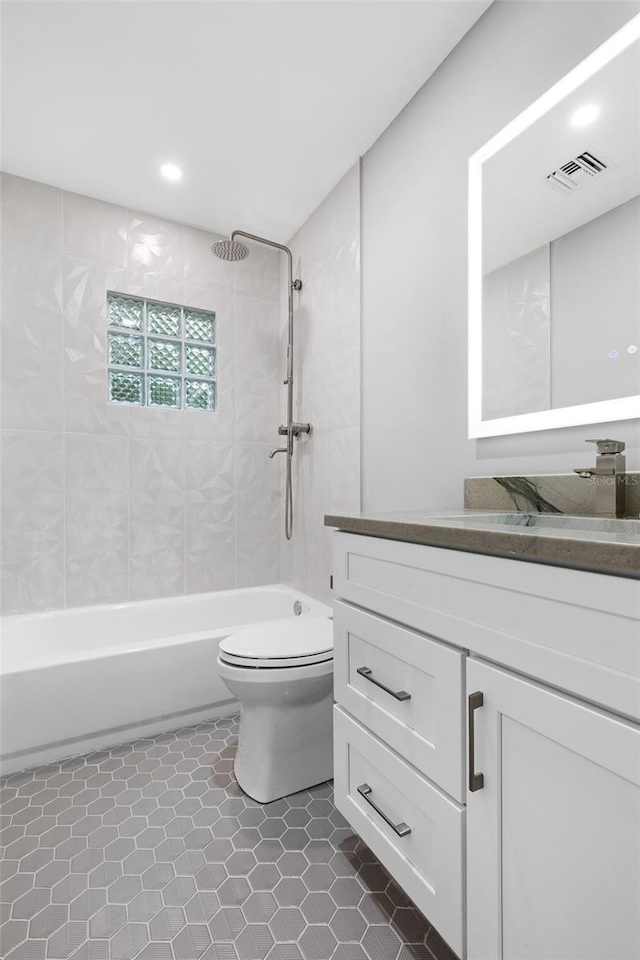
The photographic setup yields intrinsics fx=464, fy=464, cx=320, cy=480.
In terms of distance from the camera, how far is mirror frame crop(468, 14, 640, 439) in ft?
3.45

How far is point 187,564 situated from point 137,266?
1557 millimetres

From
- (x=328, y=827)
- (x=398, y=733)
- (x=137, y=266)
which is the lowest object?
(x=328, y=827)

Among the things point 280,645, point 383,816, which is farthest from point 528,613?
point 280,645

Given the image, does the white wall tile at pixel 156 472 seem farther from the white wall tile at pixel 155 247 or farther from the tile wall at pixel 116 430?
the white wall tile at pixel 155 247

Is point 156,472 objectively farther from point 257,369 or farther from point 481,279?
point 481,279

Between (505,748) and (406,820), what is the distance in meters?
0.37

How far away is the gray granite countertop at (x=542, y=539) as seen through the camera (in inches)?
20.8

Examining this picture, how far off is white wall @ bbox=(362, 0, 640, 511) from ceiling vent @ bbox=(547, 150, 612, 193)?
22cm

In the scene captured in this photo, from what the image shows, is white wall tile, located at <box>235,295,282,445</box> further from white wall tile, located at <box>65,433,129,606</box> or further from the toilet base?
the toilet base

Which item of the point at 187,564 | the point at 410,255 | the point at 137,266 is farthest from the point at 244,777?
the point at 137,266

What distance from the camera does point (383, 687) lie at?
3.09ft

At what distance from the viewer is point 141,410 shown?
2367 mm

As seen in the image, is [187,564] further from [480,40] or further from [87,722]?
[480,40]

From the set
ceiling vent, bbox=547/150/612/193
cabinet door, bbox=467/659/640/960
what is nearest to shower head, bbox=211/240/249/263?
ceiling vent, bbox=547/150/612/193
